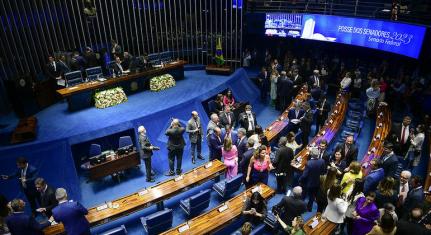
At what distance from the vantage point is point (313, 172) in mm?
6895

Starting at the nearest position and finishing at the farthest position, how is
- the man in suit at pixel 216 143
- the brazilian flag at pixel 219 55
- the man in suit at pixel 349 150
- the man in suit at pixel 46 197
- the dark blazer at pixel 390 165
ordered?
the man in suit at pixel 46 197 → the dark blazer at pixel 390 165 → the man in suit at pixel 349 150 → the man in suit at pixel 216 143 → the brazilian flag at pixel 219 55

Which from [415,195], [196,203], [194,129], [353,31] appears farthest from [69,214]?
[353,31]

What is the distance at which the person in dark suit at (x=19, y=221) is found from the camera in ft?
17.6

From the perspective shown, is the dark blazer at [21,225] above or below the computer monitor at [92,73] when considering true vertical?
below

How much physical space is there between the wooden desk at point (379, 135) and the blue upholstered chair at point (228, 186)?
287 centimetres

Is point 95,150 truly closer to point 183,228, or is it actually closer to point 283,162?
point 183,228

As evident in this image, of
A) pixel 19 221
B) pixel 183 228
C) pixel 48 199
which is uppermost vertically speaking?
pixel 19 221

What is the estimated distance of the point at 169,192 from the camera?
7.30 metres

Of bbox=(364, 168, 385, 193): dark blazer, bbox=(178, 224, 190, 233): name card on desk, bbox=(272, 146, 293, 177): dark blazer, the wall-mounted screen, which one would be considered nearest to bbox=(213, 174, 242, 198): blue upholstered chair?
bbox=(272, 146, 293, 177): dark blazer

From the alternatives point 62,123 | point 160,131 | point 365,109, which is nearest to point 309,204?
point 160,131

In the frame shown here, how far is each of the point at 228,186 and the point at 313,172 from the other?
74.0 inches

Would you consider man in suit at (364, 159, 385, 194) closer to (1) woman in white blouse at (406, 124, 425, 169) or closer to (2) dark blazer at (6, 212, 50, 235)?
(1) woman in white blouse at (406, 124, 425, 169)

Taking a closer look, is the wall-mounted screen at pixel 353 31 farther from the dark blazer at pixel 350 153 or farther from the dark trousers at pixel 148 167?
the dark trousers at pixel 148 167

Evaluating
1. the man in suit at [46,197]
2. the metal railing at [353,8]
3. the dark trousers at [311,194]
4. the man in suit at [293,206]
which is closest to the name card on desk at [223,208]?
the man in suit at [293,206]
